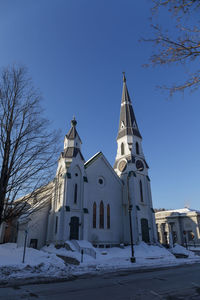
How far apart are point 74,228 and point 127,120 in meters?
22.4

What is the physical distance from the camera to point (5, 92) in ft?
34.2

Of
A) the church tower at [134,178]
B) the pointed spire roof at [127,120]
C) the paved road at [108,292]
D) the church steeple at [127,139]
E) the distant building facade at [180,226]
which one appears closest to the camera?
the paved road at [108,292]

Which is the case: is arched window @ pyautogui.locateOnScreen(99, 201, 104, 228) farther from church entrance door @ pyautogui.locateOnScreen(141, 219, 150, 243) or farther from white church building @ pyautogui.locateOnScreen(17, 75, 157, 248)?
church entrance door @ pyautogui.locateOnScreen(141, 219, 150, 243)

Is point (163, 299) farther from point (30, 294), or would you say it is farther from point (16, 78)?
point (16, 78)

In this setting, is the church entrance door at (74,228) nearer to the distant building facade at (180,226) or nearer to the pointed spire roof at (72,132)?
the pointed spire roof at (72,132)

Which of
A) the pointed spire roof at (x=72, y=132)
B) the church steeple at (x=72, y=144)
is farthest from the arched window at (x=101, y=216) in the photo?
the pointed spire roof at (x=72, y=132)

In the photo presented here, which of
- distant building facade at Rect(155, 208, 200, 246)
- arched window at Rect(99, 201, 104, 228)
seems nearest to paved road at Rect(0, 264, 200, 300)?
arched window at Rect(99, 201, 104, 228)

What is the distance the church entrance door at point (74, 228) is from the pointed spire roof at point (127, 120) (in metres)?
18.2

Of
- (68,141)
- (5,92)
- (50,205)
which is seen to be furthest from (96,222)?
(5,92)

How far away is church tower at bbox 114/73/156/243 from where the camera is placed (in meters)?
29.1

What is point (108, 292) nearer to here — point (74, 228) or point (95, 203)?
point (74, 228)

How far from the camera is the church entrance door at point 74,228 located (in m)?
23.8

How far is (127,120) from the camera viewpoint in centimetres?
3853

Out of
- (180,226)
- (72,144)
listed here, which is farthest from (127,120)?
(180,226)
